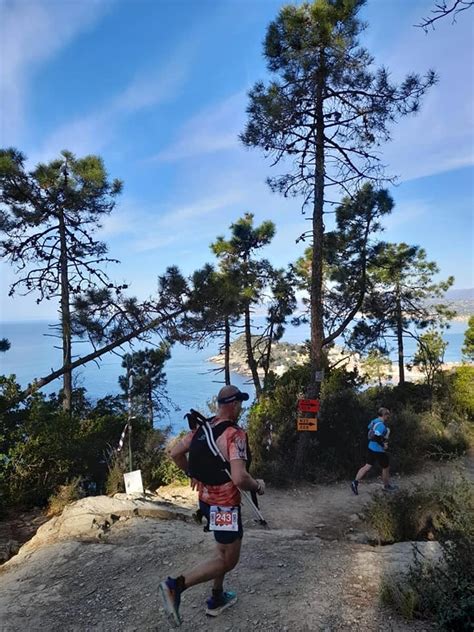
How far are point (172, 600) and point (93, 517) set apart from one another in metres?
3.00

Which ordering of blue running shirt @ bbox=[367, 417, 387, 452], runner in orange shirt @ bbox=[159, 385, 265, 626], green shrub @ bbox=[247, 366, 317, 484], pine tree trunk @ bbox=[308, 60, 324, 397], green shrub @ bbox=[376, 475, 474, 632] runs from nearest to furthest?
1. green shrub @ bbox=[376, 475, 474, 632]
2. runner in orange shirt @ bbox=[159, 385, 265, 626]
3. blue running shirt @ bbox=[367, 417, 387, 452]
4. pine tree trunk @ bbox=[308, 60, 324, 397]
5. green shrub @ bbox=[247, 366, 317, 484]

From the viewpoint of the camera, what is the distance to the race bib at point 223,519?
3.15 m

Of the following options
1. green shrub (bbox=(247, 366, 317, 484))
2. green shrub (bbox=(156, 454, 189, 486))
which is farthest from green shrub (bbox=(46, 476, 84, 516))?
green shrub (bbox=(247, 366, 317, 484))

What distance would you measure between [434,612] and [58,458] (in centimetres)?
752

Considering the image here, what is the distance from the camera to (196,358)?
93688 millimetres

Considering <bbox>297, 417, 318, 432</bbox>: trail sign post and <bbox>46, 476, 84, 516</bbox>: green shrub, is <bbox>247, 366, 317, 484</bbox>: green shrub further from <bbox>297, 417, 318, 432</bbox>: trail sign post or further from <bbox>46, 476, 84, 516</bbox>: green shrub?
<bbox>46, 476, 84, 516</bbox>: green shrub

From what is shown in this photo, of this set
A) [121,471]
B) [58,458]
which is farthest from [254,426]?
[58,458]

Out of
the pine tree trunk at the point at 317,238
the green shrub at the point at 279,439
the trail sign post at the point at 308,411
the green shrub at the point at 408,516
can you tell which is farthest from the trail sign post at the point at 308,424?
the green shrub at the point at 408,516

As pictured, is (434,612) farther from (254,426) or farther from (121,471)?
(254,426)

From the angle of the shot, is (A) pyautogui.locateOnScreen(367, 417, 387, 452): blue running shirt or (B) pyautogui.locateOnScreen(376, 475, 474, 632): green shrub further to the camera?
(A) pyautogui.locateOnScreen(367, 417, 387, 452): blue running shirt

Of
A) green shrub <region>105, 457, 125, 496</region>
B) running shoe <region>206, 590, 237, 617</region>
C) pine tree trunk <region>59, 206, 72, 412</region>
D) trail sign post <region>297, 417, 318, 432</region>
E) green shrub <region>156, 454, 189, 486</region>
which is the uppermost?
pine tree trunk <region>59, 206, 72, 412</region>

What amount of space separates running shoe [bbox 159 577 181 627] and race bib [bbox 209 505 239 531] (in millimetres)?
499

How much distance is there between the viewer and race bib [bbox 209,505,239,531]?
3148mm

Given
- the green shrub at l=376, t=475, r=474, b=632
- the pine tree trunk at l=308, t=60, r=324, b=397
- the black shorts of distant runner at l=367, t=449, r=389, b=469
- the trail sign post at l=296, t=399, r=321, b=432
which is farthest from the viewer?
the trail sign post at l=296, t=399, r=321, b=432
